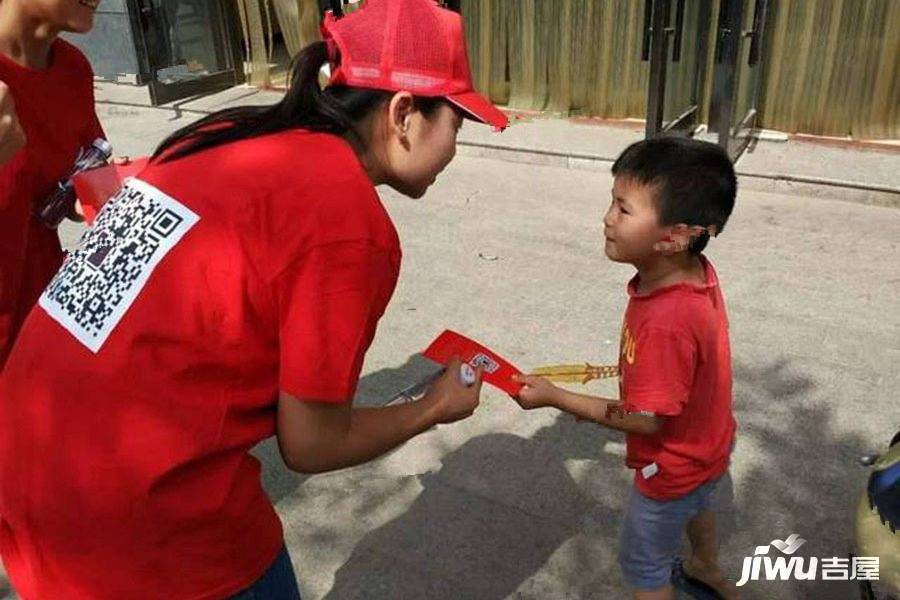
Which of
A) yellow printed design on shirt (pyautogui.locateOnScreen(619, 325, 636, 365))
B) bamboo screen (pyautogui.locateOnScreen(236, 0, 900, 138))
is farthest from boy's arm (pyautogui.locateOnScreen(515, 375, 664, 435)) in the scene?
bamboo screen (pyautogui.locateOnScreen(236, 0, 900, 138))

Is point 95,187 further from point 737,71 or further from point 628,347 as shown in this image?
point 737,71

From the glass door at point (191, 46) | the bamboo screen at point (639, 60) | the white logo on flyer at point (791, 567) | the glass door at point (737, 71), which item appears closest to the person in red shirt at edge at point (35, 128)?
the white logo on flyer at point (791, 567)

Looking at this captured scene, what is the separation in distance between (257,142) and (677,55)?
17.5 feet

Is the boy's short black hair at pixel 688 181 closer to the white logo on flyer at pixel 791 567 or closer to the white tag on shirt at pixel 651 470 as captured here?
the white tag on shirt at pixel 651 470

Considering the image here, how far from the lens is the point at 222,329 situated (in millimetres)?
1188

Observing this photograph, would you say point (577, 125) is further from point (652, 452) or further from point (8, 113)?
point (8, 113)

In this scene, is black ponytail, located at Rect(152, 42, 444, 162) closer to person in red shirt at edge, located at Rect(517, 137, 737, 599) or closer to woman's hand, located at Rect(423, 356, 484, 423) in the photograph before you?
woman's hand, located at Rect(423, 356, 484, 423)

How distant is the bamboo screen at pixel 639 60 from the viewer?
5.95 metres

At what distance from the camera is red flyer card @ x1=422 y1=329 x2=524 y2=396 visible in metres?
1.79

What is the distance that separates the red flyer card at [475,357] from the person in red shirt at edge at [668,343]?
9 cm

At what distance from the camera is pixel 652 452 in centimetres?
195

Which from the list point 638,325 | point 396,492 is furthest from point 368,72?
point 396,492

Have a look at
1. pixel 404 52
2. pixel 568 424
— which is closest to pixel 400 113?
pixel 404 52

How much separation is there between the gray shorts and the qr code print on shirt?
1.31m
